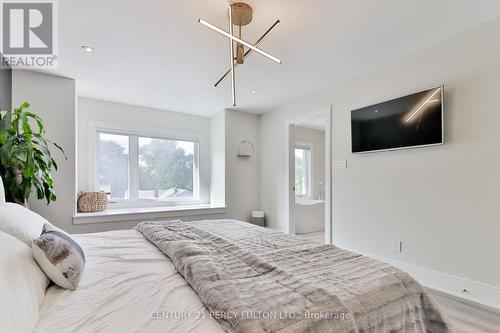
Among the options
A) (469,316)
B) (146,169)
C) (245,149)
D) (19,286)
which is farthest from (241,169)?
(19,286)

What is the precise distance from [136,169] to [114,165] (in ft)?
1.13

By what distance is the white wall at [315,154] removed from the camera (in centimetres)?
605

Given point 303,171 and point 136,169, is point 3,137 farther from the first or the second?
point 303,171

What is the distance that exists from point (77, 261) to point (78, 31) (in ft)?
6.62

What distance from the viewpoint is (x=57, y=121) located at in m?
3.02

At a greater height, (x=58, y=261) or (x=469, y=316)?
(x=58, y=261)

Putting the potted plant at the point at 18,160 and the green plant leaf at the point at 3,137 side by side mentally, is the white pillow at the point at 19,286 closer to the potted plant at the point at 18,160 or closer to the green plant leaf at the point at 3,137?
the potted plant at the point at 18,160

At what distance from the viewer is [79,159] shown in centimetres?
372

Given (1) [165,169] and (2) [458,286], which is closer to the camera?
(2) [458,286]

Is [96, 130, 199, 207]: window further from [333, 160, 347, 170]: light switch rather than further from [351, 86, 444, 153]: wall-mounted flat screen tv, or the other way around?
[351, 86, 444, 153]: wall-mounted flat screen tv

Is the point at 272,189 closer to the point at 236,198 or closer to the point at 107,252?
the point at 236,198

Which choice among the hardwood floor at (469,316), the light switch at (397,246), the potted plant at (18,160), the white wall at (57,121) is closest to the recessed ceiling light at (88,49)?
the potted plant at (18,160)

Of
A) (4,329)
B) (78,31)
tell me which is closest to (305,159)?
(78,31)

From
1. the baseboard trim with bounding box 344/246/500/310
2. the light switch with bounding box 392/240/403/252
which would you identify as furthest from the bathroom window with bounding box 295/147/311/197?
the baseboard trim with bounding box 344/246/500/310
